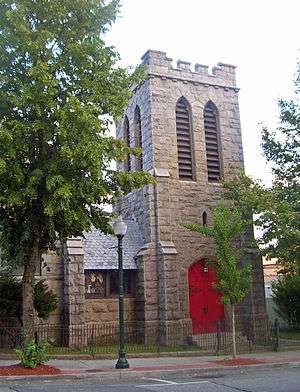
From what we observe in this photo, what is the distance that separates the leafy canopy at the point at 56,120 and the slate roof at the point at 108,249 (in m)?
5.85

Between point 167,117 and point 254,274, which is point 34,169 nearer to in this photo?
point 167,117

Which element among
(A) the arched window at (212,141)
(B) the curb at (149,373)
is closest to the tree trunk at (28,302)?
(B) the curb at (149,373)

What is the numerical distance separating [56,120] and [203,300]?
10.8m

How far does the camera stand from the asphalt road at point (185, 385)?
10.5 meters

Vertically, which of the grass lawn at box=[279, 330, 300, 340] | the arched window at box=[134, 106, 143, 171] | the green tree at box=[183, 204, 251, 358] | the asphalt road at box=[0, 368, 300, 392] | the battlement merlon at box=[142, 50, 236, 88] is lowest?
the asphalt road at box=[0, 368, 300, 392]

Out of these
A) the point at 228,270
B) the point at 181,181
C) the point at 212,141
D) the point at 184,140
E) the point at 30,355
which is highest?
the point at 212,141

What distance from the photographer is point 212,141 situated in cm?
2233

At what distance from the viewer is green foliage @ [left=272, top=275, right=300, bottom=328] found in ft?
80.1

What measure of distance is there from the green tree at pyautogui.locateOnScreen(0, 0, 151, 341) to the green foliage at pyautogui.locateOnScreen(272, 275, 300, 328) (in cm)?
1366

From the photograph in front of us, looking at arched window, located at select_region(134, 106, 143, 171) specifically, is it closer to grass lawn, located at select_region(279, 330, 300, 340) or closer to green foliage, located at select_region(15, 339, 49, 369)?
grass lawn, located at select_region(279, 330, 300, 340)

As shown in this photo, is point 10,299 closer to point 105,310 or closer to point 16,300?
point 16,300

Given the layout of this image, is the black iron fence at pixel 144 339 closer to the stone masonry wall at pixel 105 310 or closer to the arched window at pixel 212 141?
the stone masonry wall at pixel 105 310

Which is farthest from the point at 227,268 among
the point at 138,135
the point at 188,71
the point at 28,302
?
the point at 188,71

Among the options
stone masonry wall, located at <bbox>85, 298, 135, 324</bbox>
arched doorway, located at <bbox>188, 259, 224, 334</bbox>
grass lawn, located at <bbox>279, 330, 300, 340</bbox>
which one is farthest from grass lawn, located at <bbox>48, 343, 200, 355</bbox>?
grass lawn, located at <bbox>279, 330, 300, 340</bbox>
